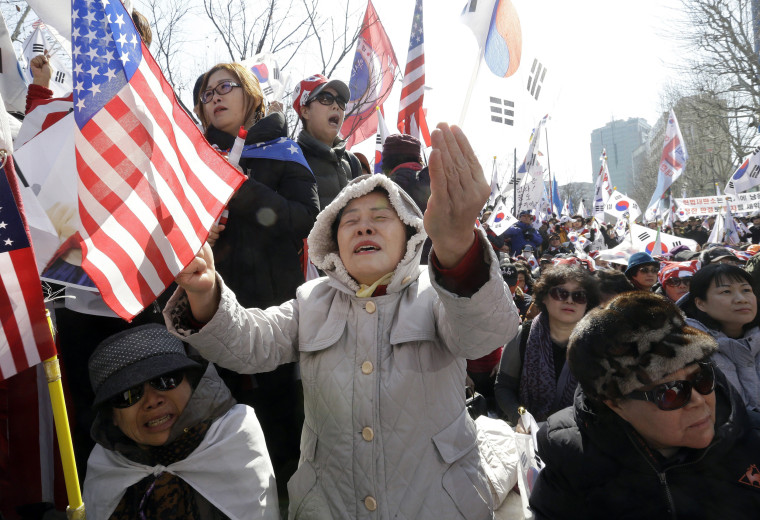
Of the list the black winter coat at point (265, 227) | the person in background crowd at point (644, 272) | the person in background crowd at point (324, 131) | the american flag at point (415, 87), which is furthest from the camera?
the american flag at point (415, 87)

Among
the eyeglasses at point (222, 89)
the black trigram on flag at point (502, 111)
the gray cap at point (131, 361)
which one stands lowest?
the gray cap at point (131, 361)

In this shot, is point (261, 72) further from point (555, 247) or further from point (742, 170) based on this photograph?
point (742, 170)

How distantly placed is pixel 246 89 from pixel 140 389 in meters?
1.60

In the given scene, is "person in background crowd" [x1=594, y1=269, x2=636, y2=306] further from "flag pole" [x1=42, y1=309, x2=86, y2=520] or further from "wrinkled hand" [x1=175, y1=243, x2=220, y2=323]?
"flag pole" [x1=42, y1=309, x2=86, y2=520]

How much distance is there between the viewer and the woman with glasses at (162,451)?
77.0 inches

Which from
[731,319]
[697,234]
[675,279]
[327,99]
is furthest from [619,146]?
[327,99]

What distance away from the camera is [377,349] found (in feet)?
6.01

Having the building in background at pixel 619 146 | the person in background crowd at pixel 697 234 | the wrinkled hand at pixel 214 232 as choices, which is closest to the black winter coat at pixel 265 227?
the wrinkled hand at pixel 214 232

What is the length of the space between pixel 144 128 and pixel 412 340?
46.2 inches

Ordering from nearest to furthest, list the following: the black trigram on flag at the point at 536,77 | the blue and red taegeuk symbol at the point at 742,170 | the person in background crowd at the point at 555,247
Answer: the black trigram on flag at the point at 536,77, the person in background crowd at the point at 555,247, the blue and red taegeuk symbol at the point at 742,170

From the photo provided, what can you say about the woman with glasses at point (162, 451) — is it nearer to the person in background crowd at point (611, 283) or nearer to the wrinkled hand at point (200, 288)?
the wrinkled hand at point (200, 288)

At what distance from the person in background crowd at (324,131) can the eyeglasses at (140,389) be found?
1.60 meters

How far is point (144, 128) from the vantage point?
6.09 ft

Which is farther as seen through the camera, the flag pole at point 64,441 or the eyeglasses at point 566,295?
the eyeglasses at point 566,295
